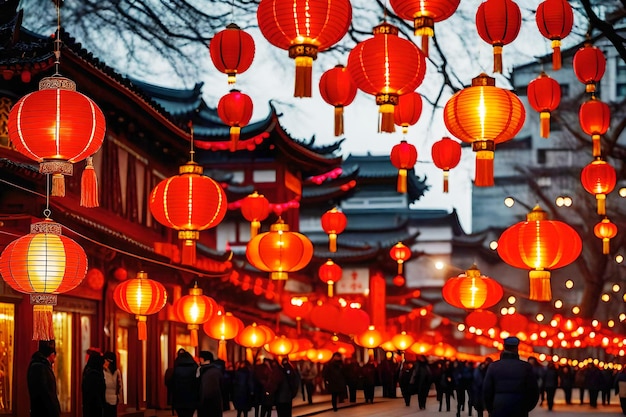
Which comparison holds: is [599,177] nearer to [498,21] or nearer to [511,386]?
[498,21]

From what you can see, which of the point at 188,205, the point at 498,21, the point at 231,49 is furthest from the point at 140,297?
the point at 498,21

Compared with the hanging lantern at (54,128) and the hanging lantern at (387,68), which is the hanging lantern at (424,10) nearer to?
the hanging lantern at (387,68)

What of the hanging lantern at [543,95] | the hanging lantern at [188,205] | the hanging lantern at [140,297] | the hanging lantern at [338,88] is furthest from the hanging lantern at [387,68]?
the hanging lantern at [140,297]

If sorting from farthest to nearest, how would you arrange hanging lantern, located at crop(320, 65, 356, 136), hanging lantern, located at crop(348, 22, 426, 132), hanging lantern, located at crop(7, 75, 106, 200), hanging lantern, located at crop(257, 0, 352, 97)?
1. hanging lantern, located at crop(320, 65, 356, 136)
2. hanging lantern, located at crop(7, 75, 106, 200)
3. hanging lantern, located at crop(348, 22, 426, 132)
4. hanging lantern, located at crop(257, 0, 352, 97)

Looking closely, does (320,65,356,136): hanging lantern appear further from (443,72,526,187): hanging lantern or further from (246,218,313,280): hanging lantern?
(246,218,313,280): hanging lantern

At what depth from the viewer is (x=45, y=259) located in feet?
→ 41.3

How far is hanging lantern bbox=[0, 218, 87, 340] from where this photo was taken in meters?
12.5

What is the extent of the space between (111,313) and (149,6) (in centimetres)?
800

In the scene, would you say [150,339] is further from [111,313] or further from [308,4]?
[308,4]

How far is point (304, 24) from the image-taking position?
10.3 m

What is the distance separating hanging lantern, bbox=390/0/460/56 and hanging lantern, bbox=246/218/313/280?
7602mm

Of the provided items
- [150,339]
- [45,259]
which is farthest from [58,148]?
[150,339]

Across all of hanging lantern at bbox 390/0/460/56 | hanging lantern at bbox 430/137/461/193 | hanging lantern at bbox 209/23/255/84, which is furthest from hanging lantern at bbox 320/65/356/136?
hanging lantern at bbox 430/137/461/193

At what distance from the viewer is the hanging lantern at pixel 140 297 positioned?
18.3 metres
